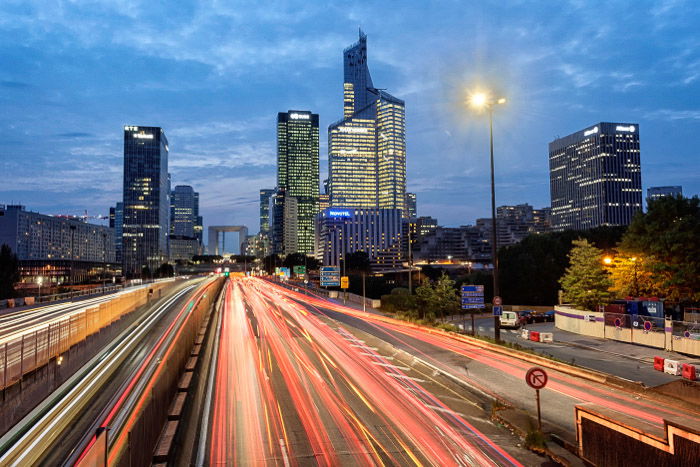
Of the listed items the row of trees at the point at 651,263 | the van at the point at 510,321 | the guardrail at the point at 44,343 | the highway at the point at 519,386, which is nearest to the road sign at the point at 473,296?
the highway at the point at 519,386

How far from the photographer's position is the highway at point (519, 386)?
46.7 ft

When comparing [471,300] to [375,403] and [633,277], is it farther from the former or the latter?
[633,277]

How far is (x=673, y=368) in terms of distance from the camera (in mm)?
22250

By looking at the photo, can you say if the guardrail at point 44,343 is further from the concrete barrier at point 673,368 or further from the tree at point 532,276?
the tree at point 532,276

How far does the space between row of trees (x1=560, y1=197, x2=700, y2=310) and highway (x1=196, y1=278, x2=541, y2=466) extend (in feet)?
90.5

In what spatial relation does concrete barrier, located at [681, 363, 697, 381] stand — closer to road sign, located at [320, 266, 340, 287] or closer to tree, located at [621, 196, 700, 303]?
tree, located at [621, 196, 700, 303]

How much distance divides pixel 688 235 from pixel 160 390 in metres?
43.6

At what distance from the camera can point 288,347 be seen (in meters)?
26.6

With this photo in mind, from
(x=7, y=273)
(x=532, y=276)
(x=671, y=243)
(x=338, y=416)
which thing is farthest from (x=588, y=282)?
(x=7, y=273)

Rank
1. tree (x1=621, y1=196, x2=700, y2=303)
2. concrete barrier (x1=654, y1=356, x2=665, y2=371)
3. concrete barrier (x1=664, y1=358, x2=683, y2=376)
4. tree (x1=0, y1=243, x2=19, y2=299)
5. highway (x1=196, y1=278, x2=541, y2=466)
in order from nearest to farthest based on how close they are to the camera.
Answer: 1. highway (x1=196, y1=278, x2=541, y2=466)
2. concrete barrier (x1=664, y1=358, x2=683, y2=376)
3. concrete barrier (x1=654, y1=356, x2=665, y2=371)
4. tree (x1=621, y1=196, x2=700, y2=303)
5. tree (x1=0, y1=243, x2=19, y2=299)

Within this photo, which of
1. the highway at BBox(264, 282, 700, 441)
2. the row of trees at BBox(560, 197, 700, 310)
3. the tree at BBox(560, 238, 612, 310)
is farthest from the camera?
the tree at BBox(560, 238, 612, 310)

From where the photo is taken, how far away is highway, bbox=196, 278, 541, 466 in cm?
1111

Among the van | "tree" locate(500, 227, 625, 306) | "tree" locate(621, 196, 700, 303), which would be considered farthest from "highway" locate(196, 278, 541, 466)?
"tree" locate(500, 227, 625, 306)

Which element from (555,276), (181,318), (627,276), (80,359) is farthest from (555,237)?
(80,359)
